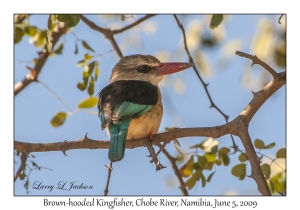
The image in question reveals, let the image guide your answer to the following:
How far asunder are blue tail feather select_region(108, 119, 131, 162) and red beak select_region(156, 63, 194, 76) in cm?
122

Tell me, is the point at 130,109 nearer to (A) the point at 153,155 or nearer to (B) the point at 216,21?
(A) the point at 153,155

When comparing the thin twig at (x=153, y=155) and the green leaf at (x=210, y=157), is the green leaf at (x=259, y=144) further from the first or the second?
the thin twig at (x=153, y=155)

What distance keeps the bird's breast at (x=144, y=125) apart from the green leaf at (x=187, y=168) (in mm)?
461

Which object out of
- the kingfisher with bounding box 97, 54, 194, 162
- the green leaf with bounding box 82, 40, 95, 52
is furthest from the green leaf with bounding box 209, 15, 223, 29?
the green leaf with bounding box 82, 40, 95, 52

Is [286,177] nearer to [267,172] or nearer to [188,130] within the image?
[267,172]

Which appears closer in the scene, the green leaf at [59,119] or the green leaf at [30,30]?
the green leaf at [59,119]

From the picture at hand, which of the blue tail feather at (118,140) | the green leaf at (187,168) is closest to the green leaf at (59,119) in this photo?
the blue tail feather at (118,140)

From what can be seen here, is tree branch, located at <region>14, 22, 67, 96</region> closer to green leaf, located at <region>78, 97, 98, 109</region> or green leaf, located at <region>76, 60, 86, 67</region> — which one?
green leaf, located at <region>76, 60, 86, 67</region>

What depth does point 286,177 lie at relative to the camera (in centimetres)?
420

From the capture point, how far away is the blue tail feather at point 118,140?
148 inches

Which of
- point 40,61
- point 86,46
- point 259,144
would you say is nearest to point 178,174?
point 259,144

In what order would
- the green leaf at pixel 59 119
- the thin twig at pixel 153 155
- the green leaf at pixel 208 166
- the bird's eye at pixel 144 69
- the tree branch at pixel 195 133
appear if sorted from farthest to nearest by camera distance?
the bird's eye at pixel 144 69, the green leaf at pixel 59 119, the green leaf at pixel 208 166, the tree branch at pixel 195 133, the thin twig at pixel 153 155
